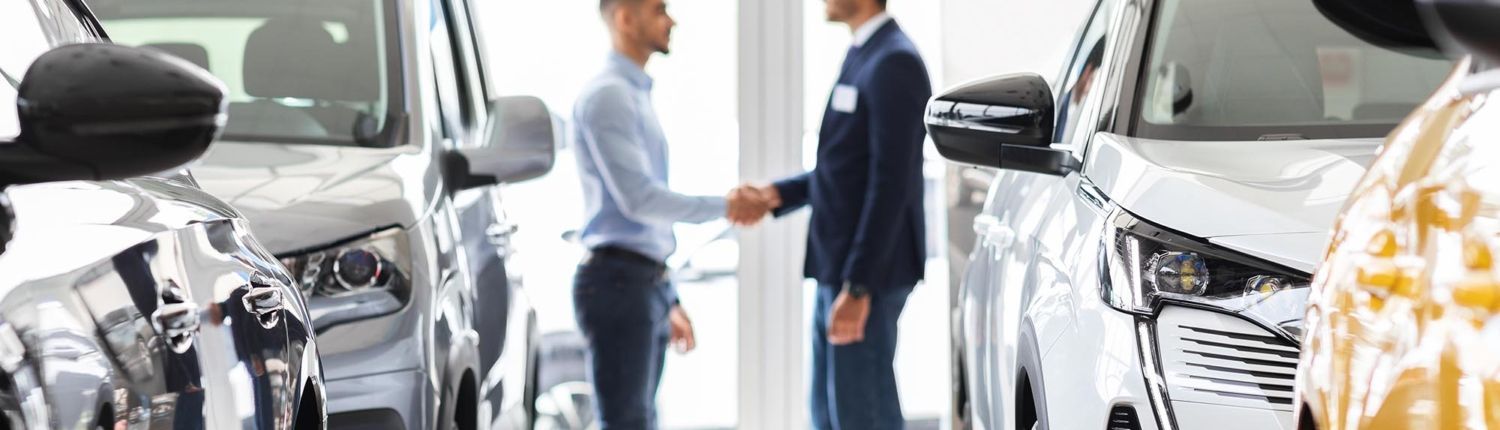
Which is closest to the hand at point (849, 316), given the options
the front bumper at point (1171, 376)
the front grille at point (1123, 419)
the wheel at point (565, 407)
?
the wheel at point (565, 407)

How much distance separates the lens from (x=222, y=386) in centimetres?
172

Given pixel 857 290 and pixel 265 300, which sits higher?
pixel 265 300

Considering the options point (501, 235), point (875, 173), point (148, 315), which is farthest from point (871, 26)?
point (148, 315)

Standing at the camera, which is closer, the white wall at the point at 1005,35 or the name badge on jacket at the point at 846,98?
the name badge on jacket at the point at 846,98

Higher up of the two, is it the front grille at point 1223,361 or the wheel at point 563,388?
the front grille at point 1223,361

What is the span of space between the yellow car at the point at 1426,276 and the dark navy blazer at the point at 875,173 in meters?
3.43

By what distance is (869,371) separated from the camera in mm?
4965

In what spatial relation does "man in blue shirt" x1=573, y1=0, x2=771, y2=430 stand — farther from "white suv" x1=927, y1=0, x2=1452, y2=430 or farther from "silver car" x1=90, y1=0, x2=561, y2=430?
"white suv" x1=927, y1=0, x2=1452, y2=430

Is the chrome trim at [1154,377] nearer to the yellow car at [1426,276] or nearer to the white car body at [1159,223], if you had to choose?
the white car body at [1159,223]

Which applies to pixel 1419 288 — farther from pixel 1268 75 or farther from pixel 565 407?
pixel 565 407

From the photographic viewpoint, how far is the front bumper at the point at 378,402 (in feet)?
9.14

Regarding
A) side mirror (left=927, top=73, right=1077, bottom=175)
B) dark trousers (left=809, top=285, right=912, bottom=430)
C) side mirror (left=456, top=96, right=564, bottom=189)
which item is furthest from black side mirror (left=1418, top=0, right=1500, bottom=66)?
dark trousers (left=809, top=285, right=912, bottom=430)

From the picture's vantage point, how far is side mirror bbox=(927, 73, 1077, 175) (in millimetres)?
2773

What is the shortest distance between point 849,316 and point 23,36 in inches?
132
